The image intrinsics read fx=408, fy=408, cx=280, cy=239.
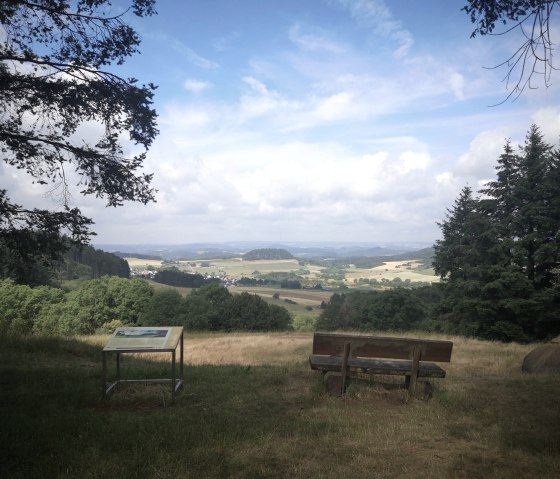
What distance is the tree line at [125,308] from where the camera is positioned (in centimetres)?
4516

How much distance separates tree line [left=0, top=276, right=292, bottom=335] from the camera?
45.2 metres

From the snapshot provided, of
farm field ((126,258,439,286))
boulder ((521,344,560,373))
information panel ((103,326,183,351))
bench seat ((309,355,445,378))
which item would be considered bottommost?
farm field ((126,258,439,286))

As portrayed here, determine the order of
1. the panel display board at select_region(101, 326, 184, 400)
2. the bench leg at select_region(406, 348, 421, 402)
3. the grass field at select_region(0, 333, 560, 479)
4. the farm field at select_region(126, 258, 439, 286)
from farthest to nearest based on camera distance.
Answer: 1. the farm field at select_region(126, 258, 439, 286)
2. the bench leg at select_region(406, 348, 421, 402)
3. the panel display board at select_region(101, 326, 184, 400)
4. the grass field at select_region(0, 333, 560, 479)

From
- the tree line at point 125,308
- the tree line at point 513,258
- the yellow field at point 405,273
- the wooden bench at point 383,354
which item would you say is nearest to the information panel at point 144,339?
the wooden bench at point 383,354

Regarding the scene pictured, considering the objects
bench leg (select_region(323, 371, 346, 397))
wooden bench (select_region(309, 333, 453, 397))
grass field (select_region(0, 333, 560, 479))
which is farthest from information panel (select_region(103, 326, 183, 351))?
bench leg (select_region(323, 371, 346, 397))

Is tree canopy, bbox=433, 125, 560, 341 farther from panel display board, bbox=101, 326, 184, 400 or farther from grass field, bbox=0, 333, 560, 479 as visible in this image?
panel display board, bbox=101, 326, 184, 400

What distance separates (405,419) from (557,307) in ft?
80.0

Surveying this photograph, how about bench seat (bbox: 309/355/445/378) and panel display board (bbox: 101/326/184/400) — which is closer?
panel display board (bbox: 101/326/184/400)

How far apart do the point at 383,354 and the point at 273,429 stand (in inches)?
103

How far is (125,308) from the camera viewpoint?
173 feet

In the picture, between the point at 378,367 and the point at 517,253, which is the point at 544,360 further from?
the point at 517,253

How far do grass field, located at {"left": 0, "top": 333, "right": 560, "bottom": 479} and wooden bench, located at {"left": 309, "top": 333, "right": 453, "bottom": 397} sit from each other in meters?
0.41

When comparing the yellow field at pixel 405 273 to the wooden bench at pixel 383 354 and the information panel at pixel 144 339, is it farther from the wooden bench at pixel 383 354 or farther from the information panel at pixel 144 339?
the information panel at pixel 144 339

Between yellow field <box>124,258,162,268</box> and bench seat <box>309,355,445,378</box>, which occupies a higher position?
bench seat <box>309,355,445,378</box>
